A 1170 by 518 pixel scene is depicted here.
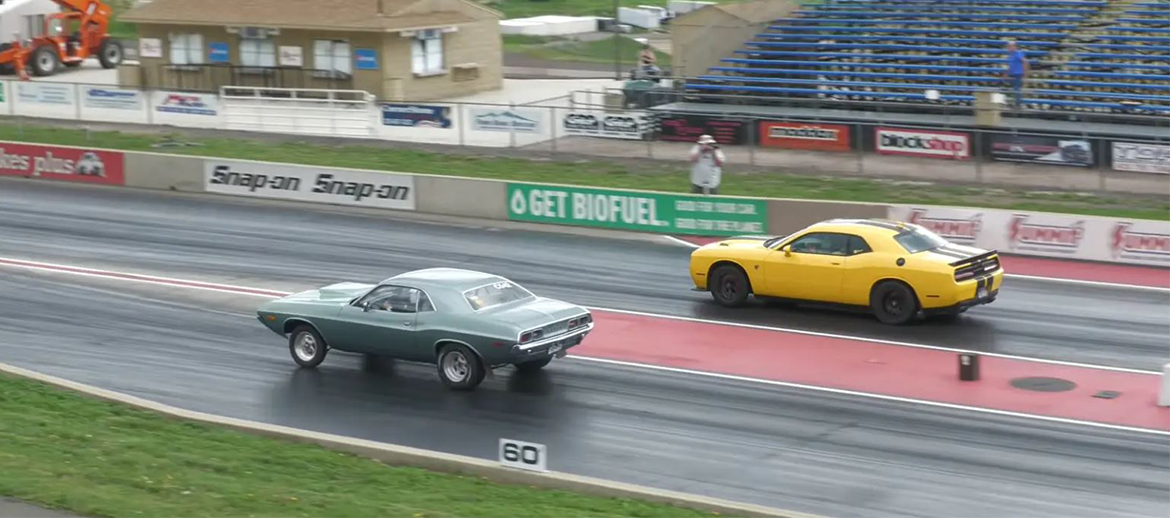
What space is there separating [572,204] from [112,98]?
1988 cm

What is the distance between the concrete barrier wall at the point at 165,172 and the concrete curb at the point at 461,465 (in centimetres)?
1834

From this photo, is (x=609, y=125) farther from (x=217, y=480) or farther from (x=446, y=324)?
(x=217, y=480)

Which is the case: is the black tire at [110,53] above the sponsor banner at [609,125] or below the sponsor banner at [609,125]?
above

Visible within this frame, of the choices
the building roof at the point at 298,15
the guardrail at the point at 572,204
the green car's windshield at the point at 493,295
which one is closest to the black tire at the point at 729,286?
the green car's windshield at the point at 493,295

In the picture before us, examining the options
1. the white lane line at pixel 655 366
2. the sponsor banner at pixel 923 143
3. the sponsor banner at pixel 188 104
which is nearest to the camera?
the white lane line at pixel 655 366

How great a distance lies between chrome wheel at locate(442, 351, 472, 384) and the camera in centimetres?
1850

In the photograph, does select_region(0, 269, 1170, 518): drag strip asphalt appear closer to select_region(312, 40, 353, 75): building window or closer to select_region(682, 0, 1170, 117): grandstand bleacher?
select_region(682, 0, 1170, 117): grandstand bleacher

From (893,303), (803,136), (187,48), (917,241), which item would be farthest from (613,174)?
(187,48)

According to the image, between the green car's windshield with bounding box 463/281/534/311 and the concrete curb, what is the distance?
3.03 m

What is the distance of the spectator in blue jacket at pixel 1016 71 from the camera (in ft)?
124

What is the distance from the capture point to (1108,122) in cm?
3662

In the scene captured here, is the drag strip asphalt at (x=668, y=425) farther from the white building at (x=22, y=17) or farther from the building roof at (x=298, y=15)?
the white building at (x=22, y=17)

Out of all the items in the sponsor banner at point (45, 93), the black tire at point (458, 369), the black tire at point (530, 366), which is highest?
the sponsor banner at point (45, 93)

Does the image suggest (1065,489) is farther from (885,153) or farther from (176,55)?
(176,55)
